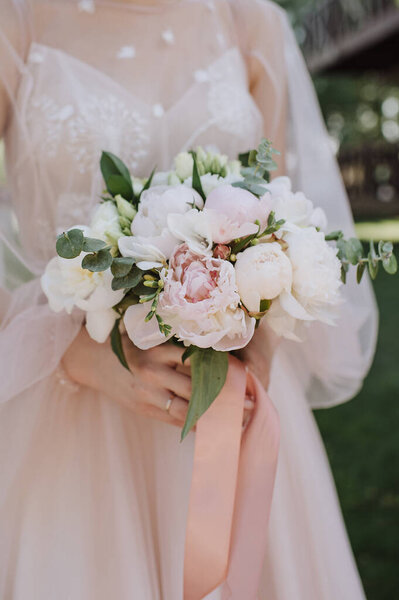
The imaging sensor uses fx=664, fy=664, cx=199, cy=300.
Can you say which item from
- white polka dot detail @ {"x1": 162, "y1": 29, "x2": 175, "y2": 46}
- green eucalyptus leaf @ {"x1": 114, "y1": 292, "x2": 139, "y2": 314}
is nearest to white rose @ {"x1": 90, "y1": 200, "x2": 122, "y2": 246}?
green eucalyptus leaf @ {"x1": 114, "y1": 292, "x2": 139, "y2": 314}

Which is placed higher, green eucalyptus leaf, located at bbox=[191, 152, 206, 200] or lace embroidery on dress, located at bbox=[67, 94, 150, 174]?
lace embroidery on dress, located at bbox=[67, 94, 150, 174]

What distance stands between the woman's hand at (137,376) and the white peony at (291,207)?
35 centimetres

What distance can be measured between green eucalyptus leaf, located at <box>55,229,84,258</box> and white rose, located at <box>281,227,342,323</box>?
15.1 inches

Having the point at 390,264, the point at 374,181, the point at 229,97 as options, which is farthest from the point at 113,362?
the point at 374,181

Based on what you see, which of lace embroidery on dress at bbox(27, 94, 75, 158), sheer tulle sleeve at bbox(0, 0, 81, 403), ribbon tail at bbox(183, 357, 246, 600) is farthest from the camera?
lace embroidery on dress at bbox(27, 94, 75, 158)

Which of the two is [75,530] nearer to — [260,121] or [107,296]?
[107,296]

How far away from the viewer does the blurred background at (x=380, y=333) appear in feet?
11.2

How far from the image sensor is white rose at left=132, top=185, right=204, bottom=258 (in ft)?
3.96

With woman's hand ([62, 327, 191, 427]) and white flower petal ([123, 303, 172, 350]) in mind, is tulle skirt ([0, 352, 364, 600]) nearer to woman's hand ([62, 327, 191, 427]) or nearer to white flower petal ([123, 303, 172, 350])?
woman's hand ([62, 327, 191, 427])

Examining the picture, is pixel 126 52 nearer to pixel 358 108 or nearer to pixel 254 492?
pixel 254 492

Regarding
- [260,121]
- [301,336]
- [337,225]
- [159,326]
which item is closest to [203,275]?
[159,326]

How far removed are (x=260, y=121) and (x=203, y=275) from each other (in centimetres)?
84

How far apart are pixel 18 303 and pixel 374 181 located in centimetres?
1613

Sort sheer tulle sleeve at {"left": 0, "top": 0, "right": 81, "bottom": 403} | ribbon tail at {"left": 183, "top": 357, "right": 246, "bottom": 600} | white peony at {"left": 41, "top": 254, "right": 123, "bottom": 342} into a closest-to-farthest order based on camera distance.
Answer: white peony at {"left": 41, "top": 254, "right": 123, "bottom": 342} < ribbon tail at {"left": 183, "top": 357, "right": 246, "bottom": 600} < sheer tulle sleeve at {"left": 0, "top": 0, "right": 81, "bottom": 403}
